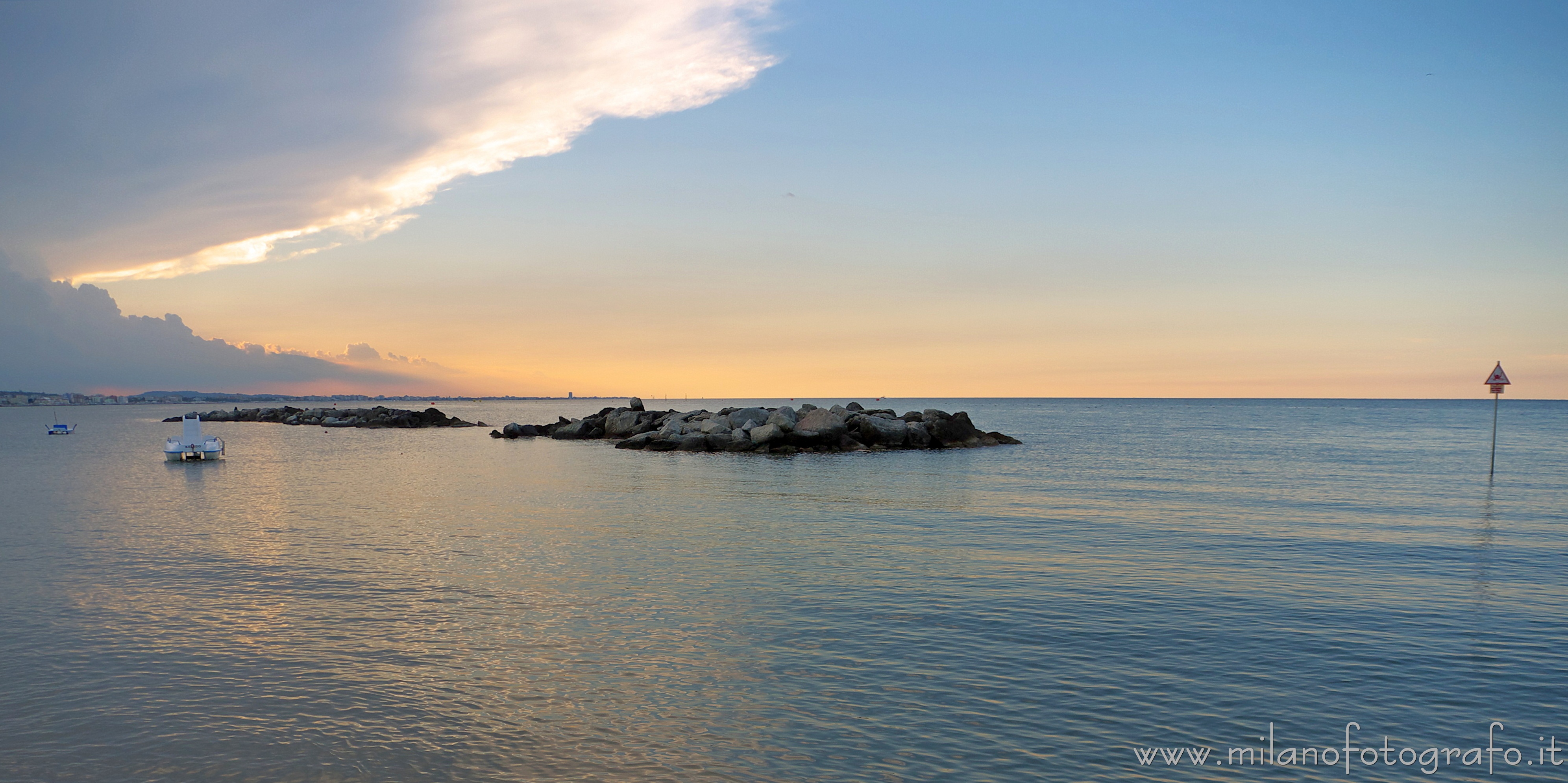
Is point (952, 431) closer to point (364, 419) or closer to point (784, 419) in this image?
→ point (784, 419)

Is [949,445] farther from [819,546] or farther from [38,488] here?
[38,488]

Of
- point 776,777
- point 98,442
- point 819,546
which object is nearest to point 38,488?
point 819,546

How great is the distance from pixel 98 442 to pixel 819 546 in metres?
79.7

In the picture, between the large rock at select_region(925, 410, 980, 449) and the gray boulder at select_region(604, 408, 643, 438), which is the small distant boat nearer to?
the gray boulder at select_region(604, 408, 643, 438)

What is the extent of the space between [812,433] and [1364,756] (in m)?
41.7

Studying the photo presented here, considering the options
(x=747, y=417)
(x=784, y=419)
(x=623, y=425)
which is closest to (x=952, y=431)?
(x=784, y=419)

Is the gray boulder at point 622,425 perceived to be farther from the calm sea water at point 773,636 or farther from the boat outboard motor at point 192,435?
the calm sea water at point 773,636

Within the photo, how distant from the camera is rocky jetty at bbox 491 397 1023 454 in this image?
49.0m

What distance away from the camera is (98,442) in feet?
234

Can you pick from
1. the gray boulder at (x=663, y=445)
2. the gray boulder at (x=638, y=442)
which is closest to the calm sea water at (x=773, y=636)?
the gray boulder at (x=663, y=445)

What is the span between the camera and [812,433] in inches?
1930

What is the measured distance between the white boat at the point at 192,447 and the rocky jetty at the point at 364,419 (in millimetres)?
44491

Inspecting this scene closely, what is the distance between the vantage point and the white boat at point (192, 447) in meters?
48.6

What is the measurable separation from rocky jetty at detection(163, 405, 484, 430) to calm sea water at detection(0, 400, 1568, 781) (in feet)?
240
